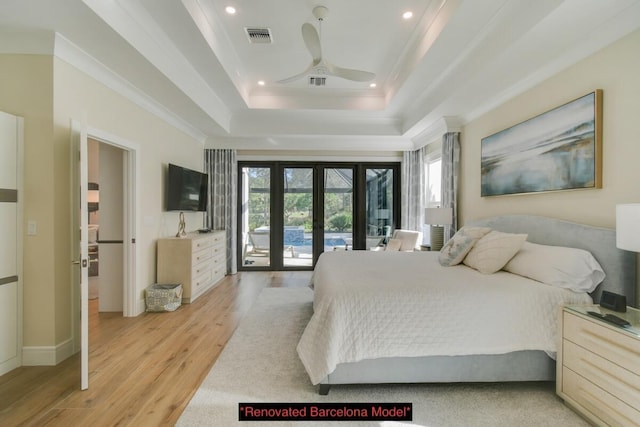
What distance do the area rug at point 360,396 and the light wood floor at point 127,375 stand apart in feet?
0.54

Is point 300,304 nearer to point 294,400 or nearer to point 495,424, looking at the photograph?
point 294,400

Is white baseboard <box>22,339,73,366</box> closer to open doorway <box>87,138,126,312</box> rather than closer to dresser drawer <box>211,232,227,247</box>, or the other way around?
open doorway <box>87,138,126,312</box>

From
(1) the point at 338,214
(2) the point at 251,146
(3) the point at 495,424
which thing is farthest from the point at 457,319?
(2) the point at 251,146

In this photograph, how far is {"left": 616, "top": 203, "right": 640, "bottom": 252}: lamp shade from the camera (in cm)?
157

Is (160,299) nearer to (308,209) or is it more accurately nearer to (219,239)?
(219,239)

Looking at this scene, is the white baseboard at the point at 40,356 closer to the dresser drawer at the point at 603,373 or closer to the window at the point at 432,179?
the dresser drawer at the point at 603,373

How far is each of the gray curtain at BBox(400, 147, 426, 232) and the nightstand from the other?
359 centimetres

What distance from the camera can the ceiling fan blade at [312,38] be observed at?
2.50 metres

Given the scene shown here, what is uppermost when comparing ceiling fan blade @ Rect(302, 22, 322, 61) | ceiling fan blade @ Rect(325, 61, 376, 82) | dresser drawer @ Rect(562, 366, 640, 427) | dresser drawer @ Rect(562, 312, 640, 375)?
ceiling fan blade @ Rect(302, 22, 322, 61)

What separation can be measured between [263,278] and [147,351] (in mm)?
2780

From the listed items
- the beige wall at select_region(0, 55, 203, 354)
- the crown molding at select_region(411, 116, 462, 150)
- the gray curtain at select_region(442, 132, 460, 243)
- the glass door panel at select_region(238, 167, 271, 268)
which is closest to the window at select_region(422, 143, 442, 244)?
the crown molding at select_region(411, 116, 462, 150)

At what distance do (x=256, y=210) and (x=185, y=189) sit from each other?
169 cm

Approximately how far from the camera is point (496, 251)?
251 cm

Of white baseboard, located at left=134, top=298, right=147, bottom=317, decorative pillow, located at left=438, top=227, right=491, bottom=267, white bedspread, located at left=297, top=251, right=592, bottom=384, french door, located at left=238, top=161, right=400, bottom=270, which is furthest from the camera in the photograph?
french door, located at left=238, top=161, right=400, bottom=270
